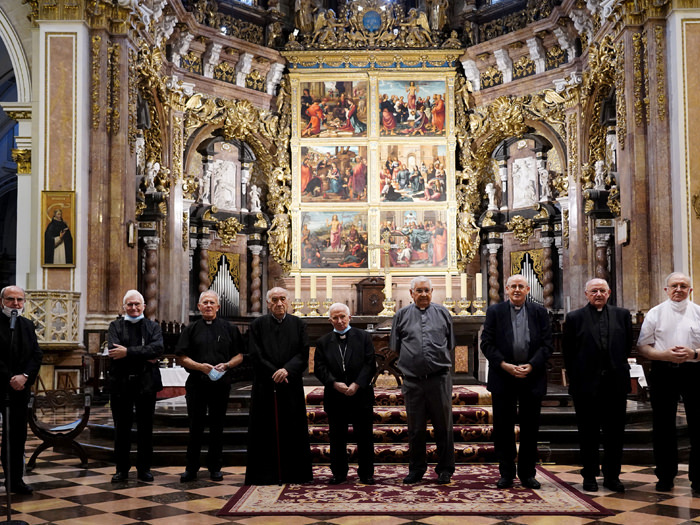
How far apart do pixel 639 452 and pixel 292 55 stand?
13.1 m

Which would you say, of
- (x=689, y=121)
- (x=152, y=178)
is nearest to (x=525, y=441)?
(x=689, y=121)

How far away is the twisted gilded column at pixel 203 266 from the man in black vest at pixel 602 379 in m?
12.0

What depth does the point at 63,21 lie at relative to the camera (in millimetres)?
11938

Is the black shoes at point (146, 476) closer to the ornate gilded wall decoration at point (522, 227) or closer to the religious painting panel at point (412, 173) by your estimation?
the religious painting panel at point (412, 173)

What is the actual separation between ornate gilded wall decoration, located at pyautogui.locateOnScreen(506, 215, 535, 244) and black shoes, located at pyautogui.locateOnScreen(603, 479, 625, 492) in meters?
11.9

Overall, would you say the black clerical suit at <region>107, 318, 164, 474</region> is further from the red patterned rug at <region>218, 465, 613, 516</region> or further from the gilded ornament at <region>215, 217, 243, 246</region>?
the gilded ornament at <region>215, 217, 243, 246</region>

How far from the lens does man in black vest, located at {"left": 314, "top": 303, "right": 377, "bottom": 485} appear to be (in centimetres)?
651

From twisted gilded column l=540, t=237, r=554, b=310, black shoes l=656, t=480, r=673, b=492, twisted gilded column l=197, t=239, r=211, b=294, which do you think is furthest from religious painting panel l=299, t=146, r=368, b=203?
black shoes l=656, t=480, r=673, b=492

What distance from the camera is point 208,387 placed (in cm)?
685

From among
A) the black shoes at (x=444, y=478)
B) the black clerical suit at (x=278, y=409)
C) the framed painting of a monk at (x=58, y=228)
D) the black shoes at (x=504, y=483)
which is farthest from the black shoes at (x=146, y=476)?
the framed painting of a monk at (x=58, y=228)

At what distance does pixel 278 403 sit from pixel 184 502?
110cm

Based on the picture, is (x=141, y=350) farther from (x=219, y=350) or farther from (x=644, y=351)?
(x=644, y=351)

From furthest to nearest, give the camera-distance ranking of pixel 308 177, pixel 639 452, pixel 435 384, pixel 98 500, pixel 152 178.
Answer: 1. pixel 308 177
2. pixel 152 178
3. pixel 639 452
4. pixel 435 384
5. pixel 98 500

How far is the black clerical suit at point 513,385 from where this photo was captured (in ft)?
20.6
